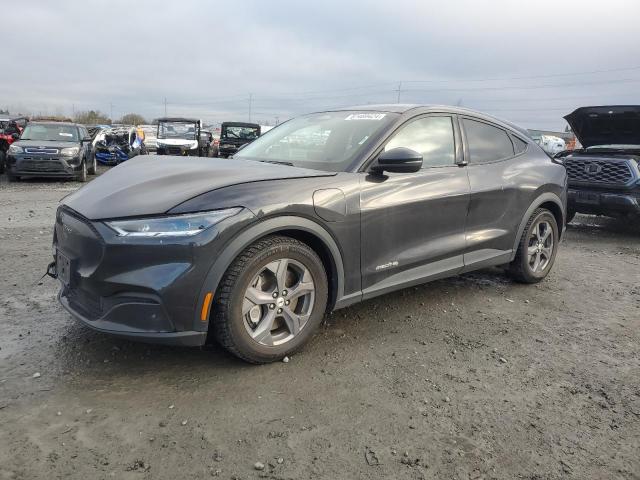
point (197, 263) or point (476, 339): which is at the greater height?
point (197, 263)

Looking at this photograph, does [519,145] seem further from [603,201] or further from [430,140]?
[603,201]

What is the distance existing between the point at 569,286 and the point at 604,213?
302cm

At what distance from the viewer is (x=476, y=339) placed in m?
3.51

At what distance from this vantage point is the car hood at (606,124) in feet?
24.6

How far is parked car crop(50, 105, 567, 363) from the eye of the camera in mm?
2564

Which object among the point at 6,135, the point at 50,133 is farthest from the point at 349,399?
the point at 6,135

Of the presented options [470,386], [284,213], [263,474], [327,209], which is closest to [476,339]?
[470,386]

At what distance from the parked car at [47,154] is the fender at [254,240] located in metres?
11.5

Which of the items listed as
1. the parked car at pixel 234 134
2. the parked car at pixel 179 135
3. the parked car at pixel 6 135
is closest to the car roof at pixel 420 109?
the parked car at pixel 6 135

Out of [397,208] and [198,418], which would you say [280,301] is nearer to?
[198,418]

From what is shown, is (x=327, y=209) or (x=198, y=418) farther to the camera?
(x=327, y=209)

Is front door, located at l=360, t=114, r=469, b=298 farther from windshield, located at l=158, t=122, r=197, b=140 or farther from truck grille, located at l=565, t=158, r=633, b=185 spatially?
windshield, located at l=158, t=122, r=197, b=140

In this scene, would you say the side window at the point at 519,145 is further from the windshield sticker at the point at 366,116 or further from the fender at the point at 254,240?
the fender at the point at 254,240

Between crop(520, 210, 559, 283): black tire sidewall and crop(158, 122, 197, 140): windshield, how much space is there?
19819 millimetres
